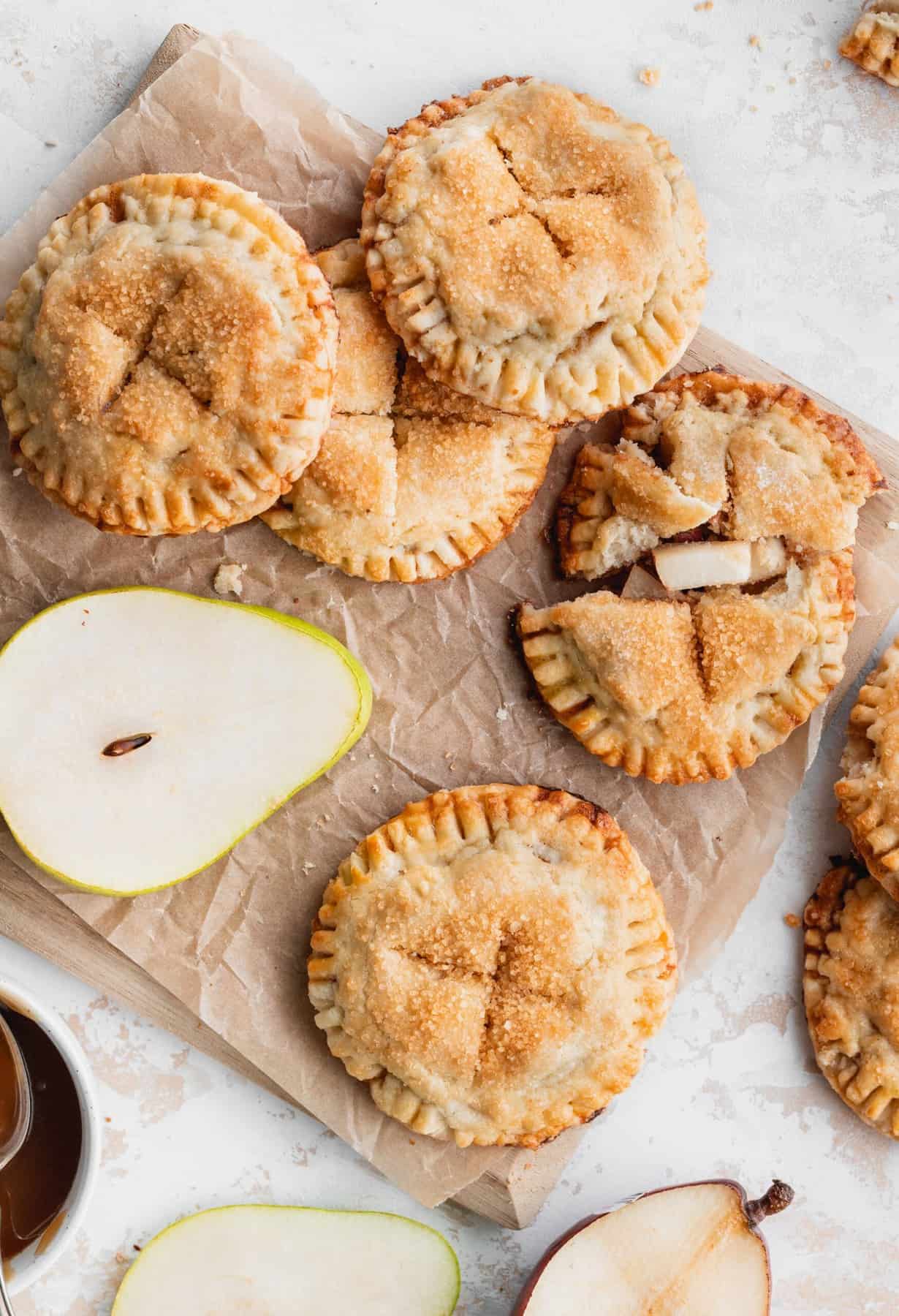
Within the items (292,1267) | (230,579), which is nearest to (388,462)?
(230,579)

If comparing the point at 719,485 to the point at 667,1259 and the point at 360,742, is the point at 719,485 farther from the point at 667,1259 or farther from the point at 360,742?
the point at 667,1259

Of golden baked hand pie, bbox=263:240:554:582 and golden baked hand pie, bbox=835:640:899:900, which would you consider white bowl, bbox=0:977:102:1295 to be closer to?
golden baked hand pie, bbox=263:240:554:582

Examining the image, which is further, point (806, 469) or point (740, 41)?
point (740, 41)

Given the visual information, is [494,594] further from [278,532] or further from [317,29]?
[317,29]

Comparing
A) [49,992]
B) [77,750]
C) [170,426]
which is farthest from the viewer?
[49,992]

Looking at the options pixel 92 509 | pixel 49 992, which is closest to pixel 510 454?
pixel 92 509

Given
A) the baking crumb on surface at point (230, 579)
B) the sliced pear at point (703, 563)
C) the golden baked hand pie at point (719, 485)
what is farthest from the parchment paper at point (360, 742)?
the sliced pear at point (703, 563)
